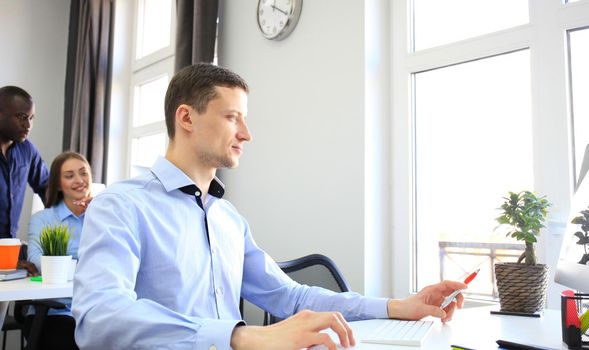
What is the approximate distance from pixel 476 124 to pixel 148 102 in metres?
3.01

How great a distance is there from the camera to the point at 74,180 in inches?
102

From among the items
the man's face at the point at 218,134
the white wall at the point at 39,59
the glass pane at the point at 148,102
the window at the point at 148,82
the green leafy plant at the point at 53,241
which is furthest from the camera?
the white wall at the point at 39,59

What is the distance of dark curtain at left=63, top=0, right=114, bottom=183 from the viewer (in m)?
4.19

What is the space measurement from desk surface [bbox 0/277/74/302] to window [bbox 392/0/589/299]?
1363 mm

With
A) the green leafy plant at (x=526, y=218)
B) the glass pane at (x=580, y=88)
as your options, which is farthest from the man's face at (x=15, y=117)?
the glass pane at (x=580, y=88)

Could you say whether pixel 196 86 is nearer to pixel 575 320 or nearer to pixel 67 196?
pixel 575 320

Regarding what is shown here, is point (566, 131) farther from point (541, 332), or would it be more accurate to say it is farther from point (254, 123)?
point (254, 123)

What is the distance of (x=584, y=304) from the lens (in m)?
1.00

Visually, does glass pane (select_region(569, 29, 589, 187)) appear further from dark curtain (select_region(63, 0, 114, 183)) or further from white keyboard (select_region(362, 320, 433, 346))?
dark curtain (select_region(63, 0, 114, 183))

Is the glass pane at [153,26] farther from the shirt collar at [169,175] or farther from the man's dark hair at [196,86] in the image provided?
the shirt collar at [169,175]

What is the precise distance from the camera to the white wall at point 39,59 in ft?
14.8

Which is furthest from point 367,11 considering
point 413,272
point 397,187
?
point 413,272

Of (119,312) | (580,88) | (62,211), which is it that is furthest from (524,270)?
(62,211)

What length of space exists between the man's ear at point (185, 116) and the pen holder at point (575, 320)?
0.92 meters
